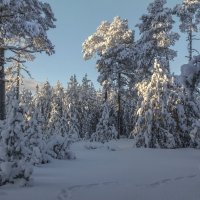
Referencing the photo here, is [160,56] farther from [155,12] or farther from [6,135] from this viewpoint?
[6,135]

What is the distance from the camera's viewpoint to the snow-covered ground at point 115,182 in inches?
313

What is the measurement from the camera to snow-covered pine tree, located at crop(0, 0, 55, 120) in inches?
567

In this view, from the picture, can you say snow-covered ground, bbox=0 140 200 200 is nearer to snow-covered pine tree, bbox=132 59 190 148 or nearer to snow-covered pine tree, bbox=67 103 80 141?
snow-covered pine tree, bbox=132 59 190 148

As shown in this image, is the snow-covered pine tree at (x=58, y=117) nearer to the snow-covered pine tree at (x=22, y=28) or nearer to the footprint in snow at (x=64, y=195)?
the snow-covered pine tree at (x=22, y=28)

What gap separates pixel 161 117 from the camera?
20.4 metres

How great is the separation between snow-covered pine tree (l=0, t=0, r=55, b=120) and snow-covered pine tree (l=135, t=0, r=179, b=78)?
16200 mm

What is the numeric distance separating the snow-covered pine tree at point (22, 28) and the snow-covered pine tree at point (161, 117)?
6.86 metres

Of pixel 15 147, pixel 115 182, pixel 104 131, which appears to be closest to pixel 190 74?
pixel 115 182

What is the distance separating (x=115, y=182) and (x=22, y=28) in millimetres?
7473

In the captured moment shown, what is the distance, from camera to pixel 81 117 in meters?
56.6

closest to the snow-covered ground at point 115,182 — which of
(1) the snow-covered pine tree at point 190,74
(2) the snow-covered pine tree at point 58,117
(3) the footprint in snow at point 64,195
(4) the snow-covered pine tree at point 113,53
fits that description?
(3) the footprint in snow at point 64,195

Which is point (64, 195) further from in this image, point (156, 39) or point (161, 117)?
point (156, 39)

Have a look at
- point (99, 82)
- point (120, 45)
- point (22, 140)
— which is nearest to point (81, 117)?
point (99, 82)

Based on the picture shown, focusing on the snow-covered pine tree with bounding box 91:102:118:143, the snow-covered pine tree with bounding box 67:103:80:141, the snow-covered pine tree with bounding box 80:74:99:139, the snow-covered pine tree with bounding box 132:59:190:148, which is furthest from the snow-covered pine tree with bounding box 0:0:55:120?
the snow-covered pine tree with bounding box 80:74:99:139
